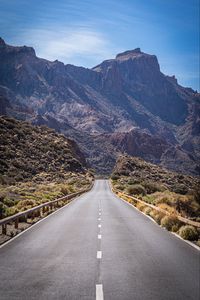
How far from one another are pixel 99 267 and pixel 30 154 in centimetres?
9312

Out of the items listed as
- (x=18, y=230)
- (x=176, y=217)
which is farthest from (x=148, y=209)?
(x=18, y=230)

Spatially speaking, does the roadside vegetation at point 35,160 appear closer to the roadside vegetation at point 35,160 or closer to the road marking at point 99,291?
the roadside vegetation at point 35,160

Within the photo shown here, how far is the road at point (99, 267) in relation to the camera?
8.68 m

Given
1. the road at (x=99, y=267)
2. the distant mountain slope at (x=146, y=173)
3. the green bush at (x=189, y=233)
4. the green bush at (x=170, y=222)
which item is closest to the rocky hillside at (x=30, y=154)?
the distant mountain slope at (x=146, y=173)

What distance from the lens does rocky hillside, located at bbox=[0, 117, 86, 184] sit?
85562 millimetres

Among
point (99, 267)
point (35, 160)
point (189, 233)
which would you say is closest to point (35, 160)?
point (35, 160)

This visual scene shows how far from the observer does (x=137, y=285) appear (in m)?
9.22

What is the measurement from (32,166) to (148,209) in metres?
65.8

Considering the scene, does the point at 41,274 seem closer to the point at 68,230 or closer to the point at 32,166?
the point at 68,230

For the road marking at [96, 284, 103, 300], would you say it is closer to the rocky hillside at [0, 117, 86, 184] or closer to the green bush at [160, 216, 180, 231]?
the green bush at [160, 216, 180, 231]

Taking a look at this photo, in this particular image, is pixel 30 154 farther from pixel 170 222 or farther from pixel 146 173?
pixel 170 222

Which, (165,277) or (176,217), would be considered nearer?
(165,277)

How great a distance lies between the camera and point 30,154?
103 meters

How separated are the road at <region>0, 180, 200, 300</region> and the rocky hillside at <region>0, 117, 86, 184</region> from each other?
174 feet
